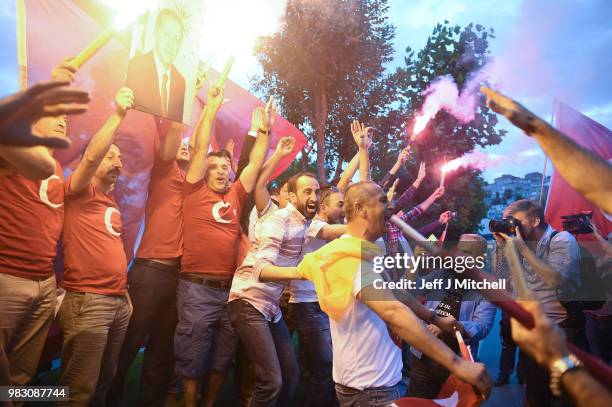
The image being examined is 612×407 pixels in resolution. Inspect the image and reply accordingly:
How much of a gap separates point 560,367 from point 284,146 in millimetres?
4072

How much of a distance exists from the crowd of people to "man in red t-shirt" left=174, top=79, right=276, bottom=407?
1 cm

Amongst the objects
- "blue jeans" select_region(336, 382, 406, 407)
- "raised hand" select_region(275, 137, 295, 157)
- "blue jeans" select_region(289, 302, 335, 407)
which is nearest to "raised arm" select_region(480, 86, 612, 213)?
"blue jeans" select_region(336, 382, 406, 407)

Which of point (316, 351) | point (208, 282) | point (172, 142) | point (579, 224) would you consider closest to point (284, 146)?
point (172, 142)

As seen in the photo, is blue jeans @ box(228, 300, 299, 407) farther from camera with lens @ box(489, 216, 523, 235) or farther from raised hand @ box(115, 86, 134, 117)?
camera with lens @ box(489, 216, 523, 235)

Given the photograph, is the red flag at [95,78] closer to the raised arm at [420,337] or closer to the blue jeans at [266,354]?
the blue jeans at [266,354]

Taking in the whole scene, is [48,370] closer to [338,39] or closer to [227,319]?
[227,319]

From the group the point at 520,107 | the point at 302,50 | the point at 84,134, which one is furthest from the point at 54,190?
the point at 302,50

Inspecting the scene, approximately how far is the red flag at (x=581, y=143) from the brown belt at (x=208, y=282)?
6.64 metres

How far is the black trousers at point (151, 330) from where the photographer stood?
158 inches

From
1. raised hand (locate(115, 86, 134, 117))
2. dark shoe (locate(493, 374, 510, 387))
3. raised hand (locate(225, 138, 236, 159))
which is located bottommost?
dark shoe (locate(493, 374, 510, 387))

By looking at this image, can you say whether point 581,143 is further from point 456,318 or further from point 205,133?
point 205,133

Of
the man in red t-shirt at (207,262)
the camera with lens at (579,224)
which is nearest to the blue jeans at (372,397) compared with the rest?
the man in red t-shirt at (207,262)

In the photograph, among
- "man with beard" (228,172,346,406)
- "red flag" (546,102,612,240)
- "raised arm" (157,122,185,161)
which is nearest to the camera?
"man with beard" (228,172,346,406)

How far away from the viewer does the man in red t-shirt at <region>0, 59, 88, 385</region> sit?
2945 mm
